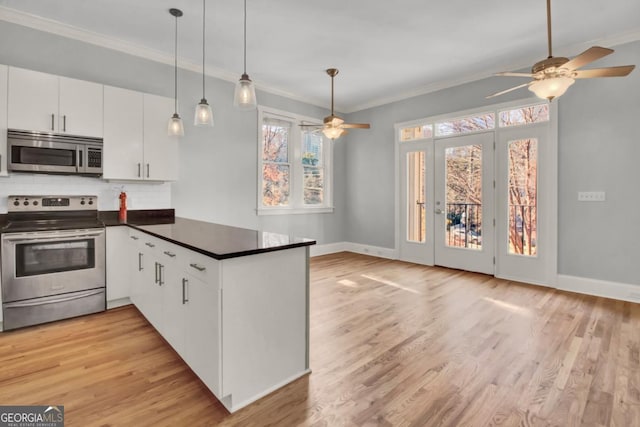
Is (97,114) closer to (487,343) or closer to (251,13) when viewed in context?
(251,13)

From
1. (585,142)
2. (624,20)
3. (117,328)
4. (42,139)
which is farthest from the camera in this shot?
(585,142)

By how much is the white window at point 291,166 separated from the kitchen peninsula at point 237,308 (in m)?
3.25

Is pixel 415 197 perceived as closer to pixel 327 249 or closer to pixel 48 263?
pixel 327 249

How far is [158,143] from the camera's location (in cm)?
388

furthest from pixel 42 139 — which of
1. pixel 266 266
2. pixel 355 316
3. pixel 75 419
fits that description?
pixel 355 316

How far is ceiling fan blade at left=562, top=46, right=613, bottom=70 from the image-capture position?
213cm

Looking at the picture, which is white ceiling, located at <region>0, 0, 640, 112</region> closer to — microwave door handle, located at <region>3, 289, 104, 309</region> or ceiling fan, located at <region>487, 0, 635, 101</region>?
ceiling fan, located at <region>487, 0, 635, 101</region>

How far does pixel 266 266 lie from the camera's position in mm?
1911

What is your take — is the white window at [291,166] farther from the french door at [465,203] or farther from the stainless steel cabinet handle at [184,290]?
the stainless steel cabinet handle at [184,290]

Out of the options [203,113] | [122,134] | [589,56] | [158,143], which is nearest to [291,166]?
[158,143]

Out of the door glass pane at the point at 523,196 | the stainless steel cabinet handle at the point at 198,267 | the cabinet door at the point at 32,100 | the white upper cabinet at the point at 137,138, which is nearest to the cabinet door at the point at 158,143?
the white upper cabinet at the point at 137,138

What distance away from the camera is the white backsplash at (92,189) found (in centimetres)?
324

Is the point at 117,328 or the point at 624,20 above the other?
the point at 624,20

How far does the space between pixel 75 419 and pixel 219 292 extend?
3.46ft
